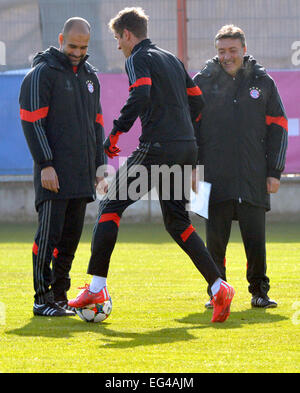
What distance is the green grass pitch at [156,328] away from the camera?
4504 millimetres

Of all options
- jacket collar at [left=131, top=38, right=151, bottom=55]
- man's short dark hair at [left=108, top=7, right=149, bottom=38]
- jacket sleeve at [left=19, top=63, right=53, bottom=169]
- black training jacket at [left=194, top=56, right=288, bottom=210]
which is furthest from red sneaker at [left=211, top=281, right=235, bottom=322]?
man's short dark hair at [left=108, top=7, right=149, bottom=38]

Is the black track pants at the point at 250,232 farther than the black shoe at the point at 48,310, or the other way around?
the black track pants at the point at 250,232

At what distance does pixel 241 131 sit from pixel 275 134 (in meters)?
0.26

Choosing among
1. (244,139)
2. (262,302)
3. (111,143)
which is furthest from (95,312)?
(244,139)

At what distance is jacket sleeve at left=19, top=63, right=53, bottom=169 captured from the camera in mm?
5977

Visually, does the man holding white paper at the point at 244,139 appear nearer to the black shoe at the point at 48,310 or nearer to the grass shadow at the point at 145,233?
the black shoe at the point at 48,310

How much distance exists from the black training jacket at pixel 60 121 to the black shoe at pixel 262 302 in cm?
141

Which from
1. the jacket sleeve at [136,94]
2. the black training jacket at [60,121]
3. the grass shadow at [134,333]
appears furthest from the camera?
the black training jacket at [60,121]

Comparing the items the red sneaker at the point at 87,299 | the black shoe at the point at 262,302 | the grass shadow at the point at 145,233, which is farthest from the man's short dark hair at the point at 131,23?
the grass shadow at the point at 145,233

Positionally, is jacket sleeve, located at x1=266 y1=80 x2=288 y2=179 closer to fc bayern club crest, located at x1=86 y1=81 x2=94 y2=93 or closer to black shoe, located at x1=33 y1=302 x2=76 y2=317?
fc bayern club crest, located at x1=86 y1=81 x2=94 y2=93

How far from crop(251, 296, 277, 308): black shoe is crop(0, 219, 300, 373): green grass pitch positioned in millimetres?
59

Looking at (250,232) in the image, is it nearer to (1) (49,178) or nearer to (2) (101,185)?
(2) (101,185)

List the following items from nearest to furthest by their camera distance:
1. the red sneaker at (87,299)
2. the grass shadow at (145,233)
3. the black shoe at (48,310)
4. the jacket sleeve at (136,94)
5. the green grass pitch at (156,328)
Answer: the green grass pitch at (156,328)
the jacket sleeve at (136,94)
the red sneaker at (87,299)
the black shoe at (48,310)
the grass shadow at (145,233)

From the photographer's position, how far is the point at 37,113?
19.7 ft
